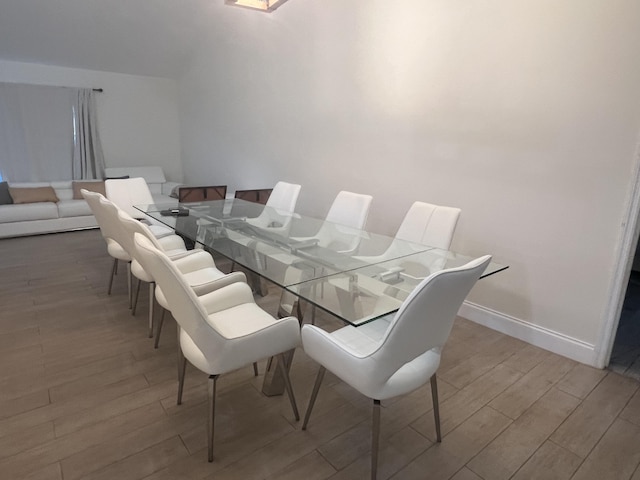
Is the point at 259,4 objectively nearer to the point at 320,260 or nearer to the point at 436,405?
the point at 320,260

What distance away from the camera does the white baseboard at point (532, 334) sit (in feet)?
7.41

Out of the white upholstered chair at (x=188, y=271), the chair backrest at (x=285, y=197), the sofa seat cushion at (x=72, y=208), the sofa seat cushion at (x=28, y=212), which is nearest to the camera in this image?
the white upholstered chair at (x=188, y=271)

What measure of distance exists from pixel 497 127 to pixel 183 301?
7.47ft

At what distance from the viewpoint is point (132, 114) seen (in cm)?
639

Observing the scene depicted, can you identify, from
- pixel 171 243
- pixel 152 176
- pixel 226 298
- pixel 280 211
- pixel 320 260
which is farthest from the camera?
pixel 152 176

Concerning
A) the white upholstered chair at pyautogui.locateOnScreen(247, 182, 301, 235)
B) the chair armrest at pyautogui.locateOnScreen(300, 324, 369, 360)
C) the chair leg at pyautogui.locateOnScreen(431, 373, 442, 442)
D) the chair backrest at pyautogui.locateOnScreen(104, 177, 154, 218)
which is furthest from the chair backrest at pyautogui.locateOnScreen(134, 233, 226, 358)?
the chair backrest at pyautogui.locateOnScreen(104, 177, 154, 218)

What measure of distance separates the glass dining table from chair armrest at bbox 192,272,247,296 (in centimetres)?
7

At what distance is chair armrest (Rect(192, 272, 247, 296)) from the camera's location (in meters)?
1.87

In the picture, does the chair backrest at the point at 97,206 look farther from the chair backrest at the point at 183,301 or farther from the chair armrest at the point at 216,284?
the chair backrest at the point at 183,301

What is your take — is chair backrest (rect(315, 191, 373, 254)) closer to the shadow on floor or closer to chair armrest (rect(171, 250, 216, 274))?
chair armrest (rect(171, 250, 216, 274))

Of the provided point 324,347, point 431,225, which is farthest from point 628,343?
point 324,347

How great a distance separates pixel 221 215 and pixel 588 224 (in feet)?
9.04

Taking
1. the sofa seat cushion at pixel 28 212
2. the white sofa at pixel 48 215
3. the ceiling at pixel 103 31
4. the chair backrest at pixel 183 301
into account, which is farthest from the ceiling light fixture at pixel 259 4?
the sofa seat cushion at pixel 28 212

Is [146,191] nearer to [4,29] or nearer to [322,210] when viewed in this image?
[322,210]
